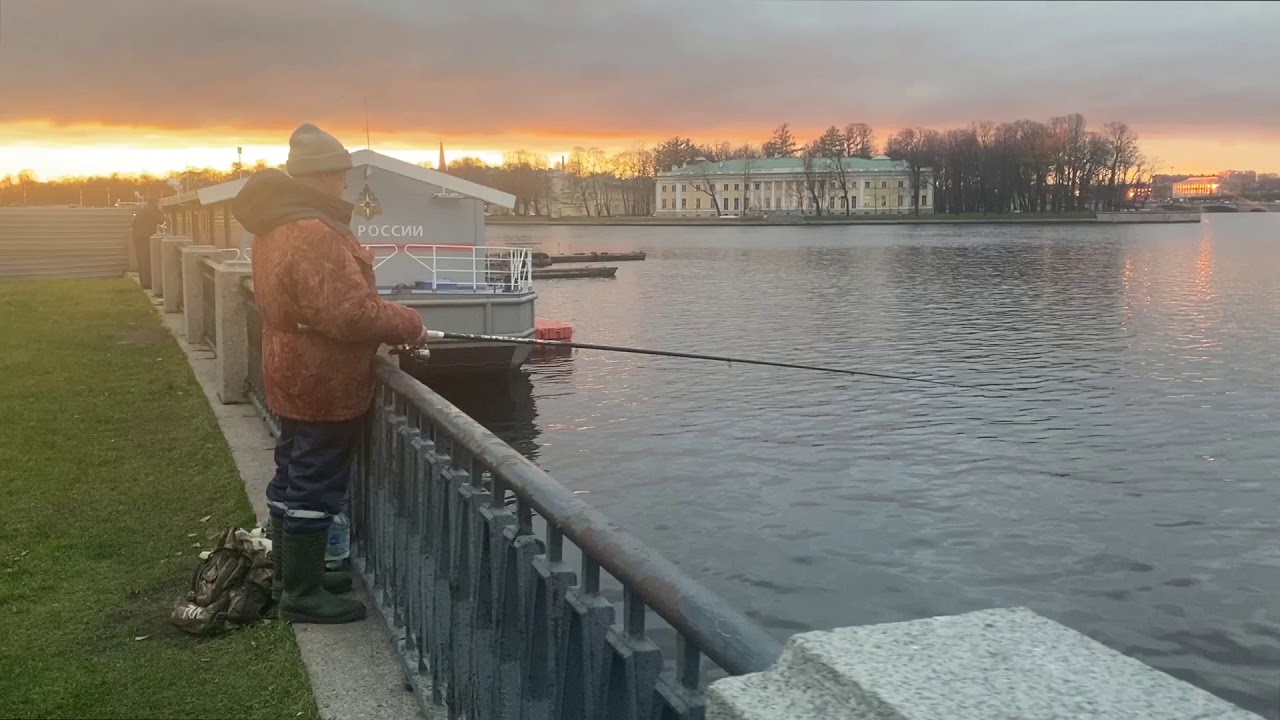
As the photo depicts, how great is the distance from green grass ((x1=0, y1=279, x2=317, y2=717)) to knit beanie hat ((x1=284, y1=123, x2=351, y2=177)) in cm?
188

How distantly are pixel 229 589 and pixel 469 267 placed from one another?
1960 centimetres

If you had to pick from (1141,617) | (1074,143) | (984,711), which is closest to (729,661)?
(984,711)

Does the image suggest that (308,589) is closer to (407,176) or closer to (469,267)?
(469,267)

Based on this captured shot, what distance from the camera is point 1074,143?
15288 centimetres

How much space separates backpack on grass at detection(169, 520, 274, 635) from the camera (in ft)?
16.5

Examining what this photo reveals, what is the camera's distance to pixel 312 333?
15.1 feet

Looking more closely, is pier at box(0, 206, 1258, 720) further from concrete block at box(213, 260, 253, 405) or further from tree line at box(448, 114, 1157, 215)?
tree line at box(448, 114, 1157, 215)

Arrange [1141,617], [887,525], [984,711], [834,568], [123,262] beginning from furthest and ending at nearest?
[123,262]
[887,525]
[834,568]
[1141,617]
[984,711]

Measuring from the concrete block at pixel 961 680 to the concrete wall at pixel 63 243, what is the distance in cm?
3686

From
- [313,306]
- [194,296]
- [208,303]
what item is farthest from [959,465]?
[313,306]

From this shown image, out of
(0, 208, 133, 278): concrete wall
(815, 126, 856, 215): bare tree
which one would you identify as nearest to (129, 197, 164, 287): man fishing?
(0, 208, 133, 278): concrete wall

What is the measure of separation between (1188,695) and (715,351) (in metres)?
25.8

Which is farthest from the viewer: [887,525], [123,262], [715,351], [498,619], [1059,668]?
[123,262]

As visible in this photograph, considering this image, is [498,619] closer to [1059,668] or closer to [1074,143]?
[1059,668]
